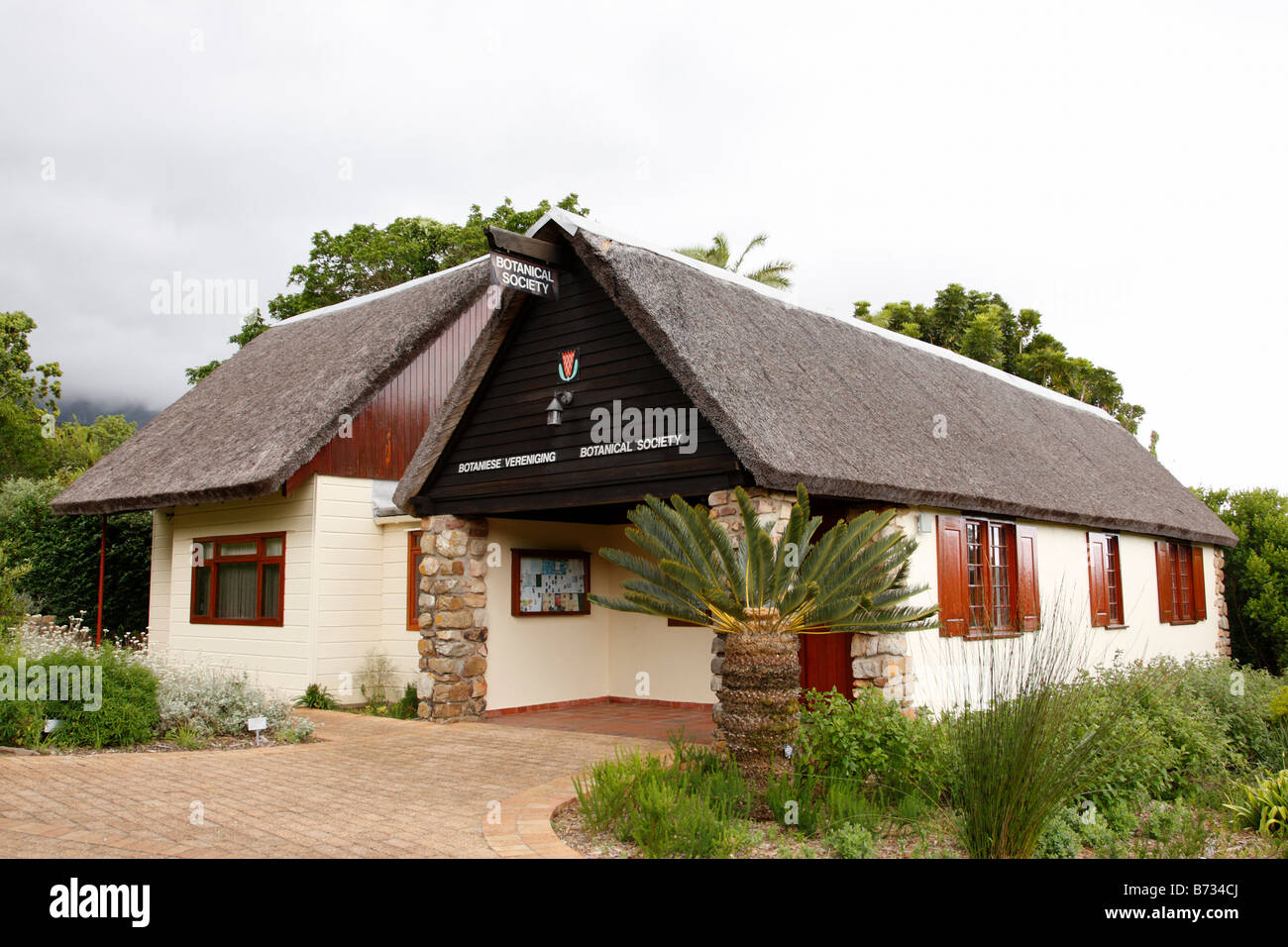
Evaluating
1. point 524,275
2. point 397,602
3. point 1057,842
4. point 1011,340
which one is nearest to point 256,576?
point 397,602

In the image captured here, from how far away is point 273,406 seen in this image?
1408cm

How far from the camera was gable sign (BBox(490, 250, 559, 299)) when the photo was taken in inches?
383

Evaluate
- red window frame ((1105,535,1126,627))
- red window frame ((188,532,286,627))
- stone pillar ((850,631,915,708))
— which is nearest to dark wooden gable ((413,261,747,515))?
stone pillar ((850,631,915,708))

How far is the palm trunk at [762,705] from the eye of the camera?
641cm

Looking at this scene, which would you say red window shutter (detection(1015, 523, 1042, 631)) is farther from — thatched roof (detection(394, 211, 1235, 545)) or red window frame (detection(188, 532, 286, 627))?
red window frame (detection(188, 532, 286, 627))

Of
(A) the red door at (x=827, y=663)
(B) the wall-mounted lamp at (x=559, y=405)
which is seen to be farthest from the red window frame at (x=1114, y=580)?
(B) the wall-mounted lamp at (x=559, y=405)

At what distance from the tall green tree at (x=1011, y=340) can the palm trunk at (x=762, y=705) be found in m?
24.8

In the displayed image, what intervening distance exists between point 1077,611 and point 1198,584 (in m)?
6.06

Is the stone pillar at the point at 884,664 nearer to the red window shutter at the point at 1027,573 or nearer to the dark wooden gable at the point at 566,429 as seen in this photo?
the dark wooden gable at the point at 566,429

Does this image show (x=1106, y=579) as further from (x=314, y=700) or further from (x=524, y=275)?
(x=314, y=700)

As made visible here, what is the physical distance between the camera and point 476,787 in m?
7.27
